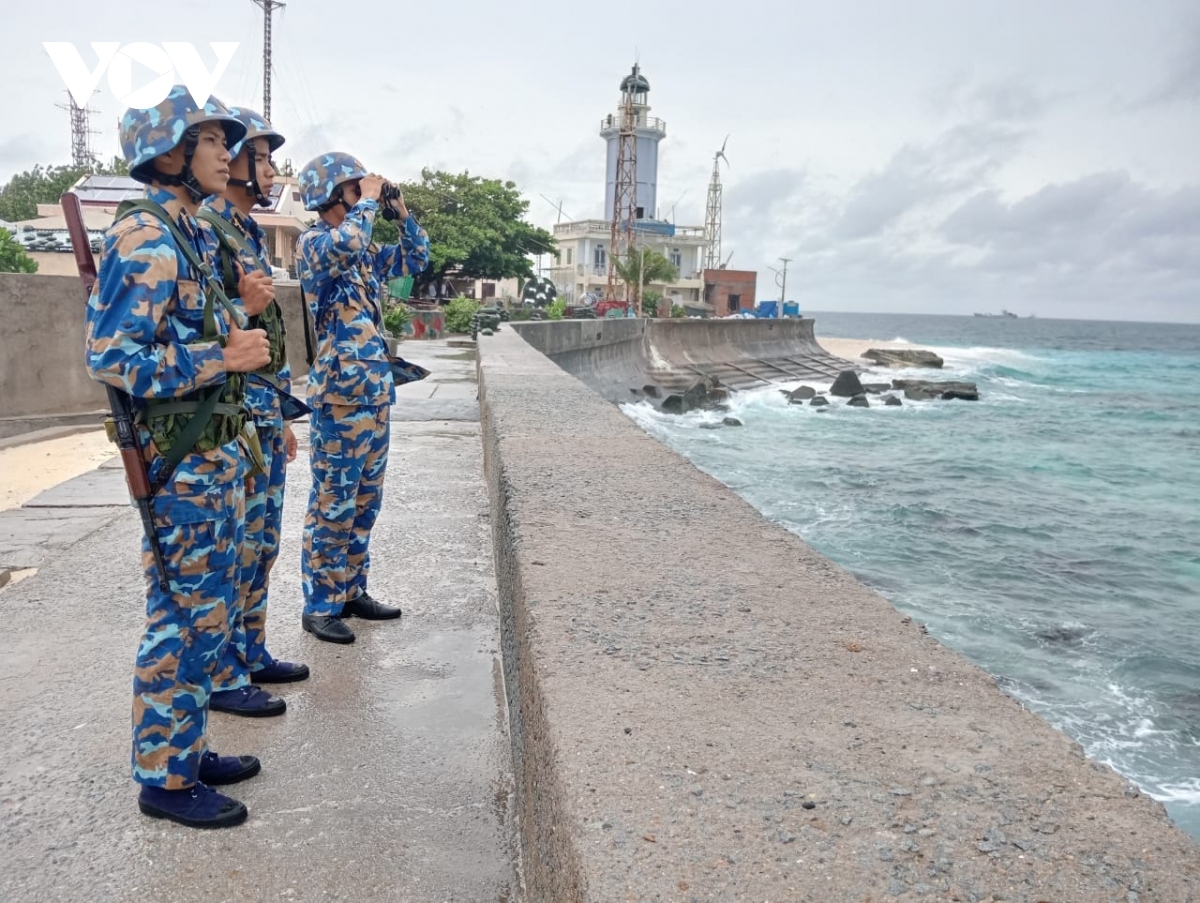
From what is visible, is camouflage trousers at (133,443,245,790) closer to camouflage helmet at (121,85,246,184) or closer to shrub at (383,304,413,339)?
camouflage helmet at (121,85,246,184)

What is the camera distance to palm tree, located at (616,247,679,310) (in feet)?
142

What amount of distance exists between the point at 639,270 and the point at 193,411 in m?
42.7

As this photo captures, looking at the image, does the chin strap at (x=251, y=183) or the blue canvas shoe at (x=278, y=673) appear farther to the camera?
the blue canvas shoe at (x=278, y=673)

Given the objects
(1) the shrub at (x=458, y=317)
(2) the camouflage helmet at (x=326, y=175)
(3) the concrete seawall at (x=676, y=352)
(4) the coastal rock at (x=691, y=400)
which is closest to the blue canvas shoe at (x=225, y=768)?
(2) the camouflage helmet at (x=326, y=175)

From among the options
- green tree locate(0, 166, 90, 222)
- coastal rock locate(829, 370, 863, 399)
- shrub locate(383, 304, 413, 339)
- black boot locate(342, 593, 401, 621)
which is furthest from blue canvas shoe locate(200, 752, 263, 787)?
green tree locate(0, 166, 90, 222)

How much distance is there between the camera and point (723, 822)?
145 cm

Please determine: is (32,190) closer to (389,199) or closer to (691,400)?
(691,400)

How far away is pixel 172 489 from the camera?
2090 millimetres

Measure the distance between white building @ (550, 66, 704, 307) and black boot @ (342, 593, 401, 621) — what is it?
2220 inches

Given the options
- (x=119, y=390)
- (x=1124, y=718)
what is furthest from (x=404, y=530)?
(x=1124, y=718)

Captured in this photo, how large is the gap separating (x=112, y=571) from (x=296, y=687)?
60.9 inches

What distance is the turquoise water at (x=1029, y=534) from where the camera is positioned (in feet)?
21.1

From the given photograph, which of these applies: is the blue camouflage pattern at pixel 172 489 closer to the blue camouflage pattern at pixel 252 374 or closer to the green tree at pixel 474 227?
the blue camouflage pattern at pixel 252 374

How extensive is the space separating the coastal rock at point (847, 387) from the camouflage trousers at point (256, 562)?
29.1m
